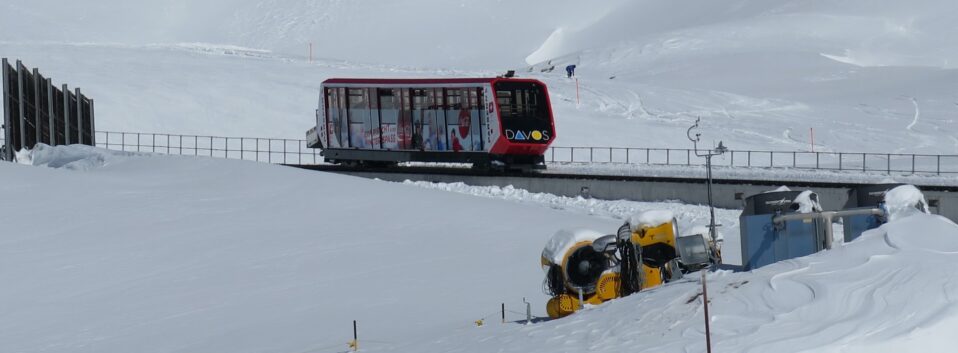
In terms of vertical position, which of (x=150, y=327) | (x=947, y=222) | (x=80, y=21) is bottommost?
(x=150, y=327)

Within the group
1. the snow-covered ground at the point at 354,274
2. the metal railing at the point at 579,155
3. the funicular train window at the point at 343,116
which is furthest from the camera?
the metal railing at the point at 579,155

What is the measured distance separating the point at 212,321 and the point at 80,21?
13947 centimetres

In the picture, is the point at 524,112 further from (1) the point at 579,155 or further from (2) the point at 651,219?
(2) the point at 651,219

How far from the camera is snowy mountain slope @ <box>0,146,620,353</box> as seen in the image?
24.2 meters

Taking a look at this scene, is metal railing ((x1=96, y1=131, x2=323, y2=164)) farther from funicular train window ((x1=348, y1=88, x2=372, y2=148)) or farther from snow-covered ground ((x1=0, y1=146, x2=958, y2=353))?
snow-covered ground ((x1=0, y1=146, x2=958, y2=353))

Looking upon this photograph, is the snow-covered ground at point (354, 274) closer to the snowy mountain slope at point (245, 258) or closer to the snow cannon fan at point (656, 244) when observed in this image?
the snowy mountain slope at point (245, 258)

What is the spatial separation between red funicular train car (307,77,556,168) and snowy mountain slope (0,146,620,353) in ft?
18.1

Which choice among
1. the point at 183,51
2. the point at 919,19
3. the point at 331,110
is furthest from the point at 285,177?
the point at 919,19

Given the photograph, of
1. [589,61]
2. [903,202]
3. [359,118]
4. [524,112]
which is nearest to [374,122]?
[359,118]

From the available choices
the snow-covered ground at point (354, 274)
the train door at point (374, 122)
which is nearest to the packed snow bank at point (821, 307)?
the snow-covered ground at point (354, 274)

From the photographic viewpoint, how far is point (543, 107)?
145 feet

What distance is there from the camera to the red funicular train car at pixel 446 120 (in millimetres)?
43375

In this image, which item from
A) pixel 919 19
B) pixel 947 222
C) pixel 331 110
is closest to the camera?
pixel 947 222

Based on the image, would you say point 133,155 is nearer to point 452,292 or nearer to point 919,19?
point 452,292
